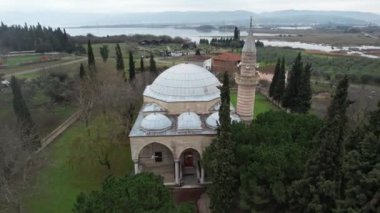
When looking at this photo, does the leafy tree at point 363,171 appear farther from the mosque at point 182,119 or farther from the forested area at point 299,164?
the mosque at point 182,119

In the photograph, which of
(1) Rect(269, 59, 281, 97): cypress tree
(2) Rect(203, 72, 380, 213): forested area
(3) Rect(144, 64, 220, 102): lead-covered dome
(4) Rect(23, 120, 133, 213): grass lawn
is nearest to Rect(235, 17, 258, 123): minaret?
(3) Rect(144, 64, 220, 102): lead-covered dome

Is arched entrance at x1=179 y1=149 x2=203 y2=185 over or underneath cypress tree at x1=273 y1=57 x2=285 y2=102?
underneath

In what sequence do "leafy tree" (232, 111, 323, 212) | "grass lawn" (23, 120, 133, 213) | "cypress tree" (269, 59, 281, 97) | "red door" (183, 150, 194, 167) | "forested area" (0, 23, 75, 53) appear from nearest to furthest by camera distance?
1. "leafy tree" (232, 111, 323, 212)
2. "grass lawn" (23, 120, 133, 213)
3. "red door" (183, 150, 194, 167)
4. "cypress tree" (269, 59, 281, 97)
5. "forested area" (0, 23, 75, 53)

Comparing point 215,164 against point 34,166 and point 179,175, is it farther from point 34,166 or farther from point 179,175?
point 34,166

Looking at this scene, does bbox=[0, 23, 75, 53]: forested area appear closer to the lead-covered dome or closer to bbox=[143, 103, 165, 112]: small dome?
the lead-covered dome

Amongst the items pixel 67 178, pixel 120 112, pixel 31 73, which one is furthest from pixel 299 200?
pixel 31 73

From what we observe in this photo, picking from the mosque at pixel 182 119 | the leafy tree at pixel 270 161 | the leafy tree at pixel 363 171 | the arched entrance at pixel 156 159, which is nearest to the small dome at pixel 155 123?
the mosque at pixel 182 119
